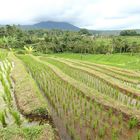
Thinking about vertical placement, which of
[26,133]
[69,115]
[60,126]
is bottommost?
[60,126]

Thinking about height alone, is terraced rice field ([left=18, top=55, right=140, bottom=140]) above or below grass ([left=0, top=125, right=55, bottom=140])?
below

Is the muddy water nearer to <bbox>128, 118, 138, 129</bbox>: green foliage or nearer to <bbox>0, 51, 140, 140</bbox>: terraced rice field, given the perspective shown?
<bbox>0, 51, 140, 140</bbox>: terraced rice field

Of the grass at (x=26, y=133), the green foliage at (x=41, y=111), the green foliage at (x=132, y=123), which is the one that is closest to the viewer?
the grass at (x=26, y=133)

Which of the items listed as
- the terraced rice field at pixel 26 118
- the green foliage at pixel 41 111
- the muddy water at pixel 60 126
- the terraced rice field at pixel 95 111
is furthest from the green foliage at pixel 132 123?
the green foliage at pixel 41 111

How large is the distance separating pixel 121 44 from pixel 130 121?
52055mm

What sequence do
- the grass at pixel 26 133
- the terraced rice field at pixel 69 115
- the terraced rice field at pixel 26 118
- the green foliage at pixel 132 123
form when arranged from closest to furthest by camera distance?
the grass at pixel 26 133 → the terraced rice field at pixel 26 118 → the terraced rice field at pixel 69 115 → the green foliage at pixel 132 123

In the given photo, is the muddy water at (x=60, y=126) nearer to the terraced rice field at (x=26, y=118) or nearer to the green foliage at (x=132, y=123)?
the terraced rice field at (x=26, y=118)

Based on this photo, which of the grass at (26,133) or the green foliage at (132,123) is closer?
the grass at (26,133)

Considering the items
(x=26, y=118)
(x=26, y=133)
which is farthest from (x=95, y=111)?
(x=26, y=133)

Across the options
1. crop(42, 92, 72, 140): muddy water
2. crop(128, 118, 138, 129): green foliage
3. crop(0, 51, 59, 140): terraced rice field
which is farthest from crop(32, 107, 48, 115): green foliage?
crop(128, 118, 138, 129): green foliage

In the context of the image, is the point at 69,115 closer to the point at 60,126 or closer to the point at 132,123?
the point at 60,126

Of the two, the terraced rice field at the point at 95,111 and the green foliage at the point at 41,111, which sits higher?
the green foliage at the point at 41,111

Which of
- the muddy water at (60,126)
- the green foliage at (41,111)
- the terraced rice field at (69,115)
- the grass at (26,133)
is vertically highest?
the grass at (26,133)

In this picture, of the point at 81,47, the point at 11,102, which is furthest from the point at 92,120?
the point at 81,47
